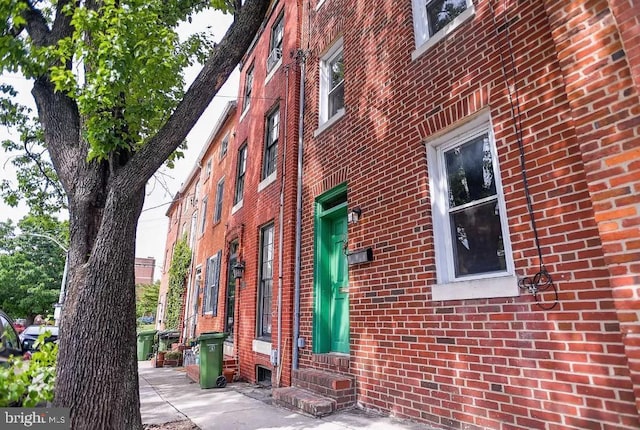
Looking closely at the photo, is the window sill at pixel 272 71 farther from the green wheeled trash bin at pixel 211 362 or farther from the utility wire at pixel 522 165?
the green wheeled trash bin at pixel 211 362

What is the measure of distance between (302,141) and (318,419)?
4969 millimetres

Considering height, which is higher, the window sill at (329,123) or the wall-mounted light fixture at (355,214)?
the window sill at (329,123)

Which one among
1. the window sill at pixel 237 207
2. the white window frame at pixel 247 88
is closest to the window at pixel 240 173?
the window sill at pixel 237 207

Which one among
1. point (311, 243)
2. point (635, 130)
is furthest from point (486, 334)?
point (311, 243)

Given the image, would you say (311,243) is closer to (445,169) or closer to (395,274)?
(395,274)

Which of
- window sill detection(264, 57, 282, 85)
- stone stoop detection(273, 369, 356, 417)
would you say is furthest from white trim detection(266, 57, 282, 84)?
stone stoop detection(273, 369, 356, 417)

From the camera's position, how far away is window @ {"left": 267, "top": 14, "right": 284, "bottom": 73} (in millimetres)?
9383

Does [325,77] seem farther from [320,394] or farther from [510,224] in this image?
Answer: [320,394]

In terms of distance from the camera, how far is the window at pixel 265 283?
7.95 metres

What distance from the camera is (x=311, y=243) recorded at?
644 centimetres

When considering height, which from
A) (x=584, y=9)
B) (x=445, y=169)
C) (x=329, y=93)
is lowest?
(x=445, y=169)

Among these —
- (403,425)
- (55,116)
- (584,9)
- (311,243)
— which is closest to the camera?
(584,9)

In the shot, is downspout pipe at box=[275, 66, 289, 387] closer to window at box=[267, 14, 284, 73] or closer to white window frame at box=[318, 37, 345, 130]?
white window frame at box=[318, 37, 345, 130]

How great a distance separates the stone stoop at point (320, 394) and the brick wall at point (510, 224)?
0.59 feet
